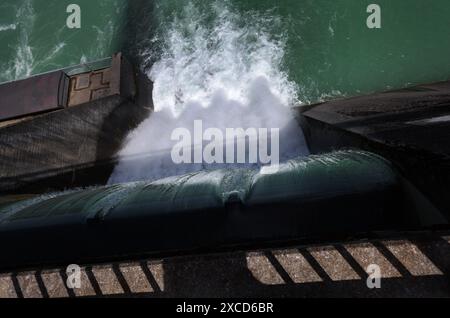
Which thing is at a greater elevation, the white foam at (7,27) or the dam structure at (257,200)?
the white foam at (7,27)

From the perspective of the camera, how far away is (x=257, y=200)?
6.05 m

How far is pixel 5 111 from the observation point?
9.97 m

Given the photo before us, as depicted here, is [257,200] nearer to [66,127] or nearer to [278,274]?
[278,274]

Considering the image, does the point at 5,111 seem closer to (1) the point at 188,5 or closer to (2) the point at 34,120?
(2) the point at 34,120

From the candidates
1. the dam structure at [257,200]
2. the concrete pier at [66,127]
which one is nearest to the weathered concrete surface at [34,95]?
the concrete pier at [66,127]

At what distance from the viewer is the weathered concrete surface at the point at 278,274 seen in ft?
13.5

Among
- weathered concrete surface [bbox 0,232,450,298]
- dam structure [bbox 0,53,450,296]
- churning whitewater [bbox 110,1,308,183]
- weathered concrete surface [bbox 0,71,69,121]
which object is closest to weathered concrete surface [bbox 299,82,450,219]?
dam structure [bbox 0,53,450,296]

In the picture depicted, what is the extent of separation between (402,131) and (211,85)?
7.99 meters

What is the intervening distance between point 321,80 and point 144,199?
8095 millimetres

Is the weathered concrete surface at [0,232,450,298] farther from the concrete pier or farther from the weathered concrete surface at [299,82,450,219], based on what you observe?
the concrete pier

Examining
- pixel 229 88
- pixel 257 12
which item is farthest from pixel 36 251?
pixel 257 12

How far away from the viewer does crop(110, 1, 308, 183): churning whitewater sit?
1139 centimetres

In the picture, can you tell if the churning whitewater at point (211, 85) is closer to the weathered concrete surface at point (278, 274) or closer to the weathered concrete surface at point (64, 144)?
the weathered concrete surface at point (64, 144)

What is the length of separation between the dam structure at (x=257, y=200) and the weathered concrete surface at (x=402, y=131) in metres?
0.02
